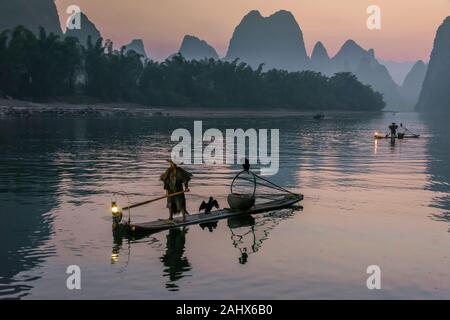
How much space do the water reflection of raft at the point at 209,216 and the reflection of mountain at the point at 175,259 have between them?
451mm

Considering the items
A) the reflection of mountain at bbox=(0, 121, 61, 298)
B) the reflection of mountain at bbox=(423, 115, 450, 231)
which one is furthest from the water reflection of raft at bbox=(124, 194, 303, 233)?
the reflection of mountain at bbox=(423, 115, 450, 231)

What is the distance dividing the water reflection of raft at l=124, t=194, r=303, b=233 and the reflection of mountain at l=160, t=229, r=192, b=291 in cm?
45

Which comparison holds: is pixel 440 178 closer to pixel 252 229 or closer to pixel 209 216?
pixel 252 229

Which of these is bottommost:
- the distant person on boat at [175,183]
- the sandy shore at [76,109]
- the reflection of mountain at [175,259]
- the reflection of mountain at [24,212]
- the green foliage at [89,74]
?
the reflection of mountain at [175,259]

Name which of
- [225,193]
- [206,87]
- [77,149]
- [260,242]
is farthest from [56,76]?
[260,242]

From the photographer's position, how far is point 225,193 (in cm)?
3119

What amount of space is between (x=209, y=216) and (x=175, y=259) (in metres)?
5.66

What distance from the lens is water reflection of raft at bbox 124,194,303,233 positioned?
21188 mm

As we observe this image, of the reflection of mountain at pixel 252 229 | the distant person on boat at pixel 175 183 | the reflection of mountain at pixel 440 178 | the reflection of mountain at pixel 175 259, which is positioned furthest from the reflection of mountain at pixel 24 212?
the reflection of mountain at pixel 440 178

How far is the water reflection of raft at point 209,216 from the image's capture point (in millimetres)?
21188

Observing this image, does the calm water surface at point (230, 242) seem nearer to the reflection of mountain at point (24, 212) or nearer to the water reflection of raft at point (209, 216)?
the reflection of mountain at point (24, 212)

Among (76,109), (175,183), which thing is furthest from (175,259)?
(76,109)

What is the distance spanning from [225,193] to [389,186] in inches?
382

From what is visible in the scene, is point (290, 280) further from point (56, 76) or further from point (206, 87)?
point (206, 87)
